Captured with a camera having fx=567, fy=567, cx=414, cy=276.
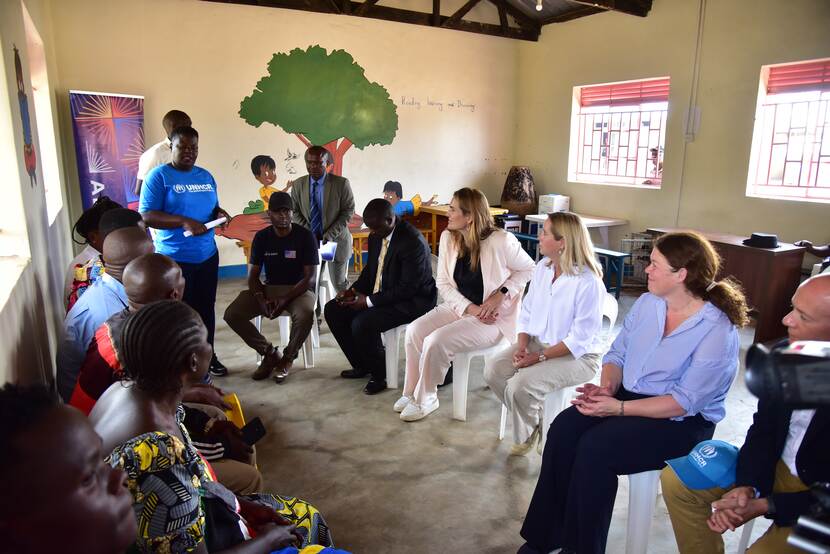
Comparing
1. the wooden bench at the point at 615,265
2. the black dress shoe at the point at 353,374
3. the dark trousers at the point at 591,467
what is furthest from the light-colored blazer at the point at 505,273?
the wooden bench at the point at 615,265

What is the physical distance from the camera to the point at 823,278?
1519 mm

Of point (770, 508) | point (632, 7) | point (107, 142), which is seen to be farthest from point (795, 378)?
point (632, 7)

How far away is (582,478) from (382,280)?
1.93 m

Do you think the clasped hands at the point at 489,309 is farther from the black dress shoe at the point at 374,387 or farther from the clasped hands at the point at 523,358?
the black dress shoe at the point at 374,387

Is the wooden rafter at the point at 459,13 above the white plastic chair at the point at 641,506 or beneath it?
above

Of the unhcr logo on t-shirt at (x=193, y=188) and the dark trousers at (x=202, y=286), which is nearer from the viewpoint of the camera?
the unhcr logo on t-shirt at (x=193, y=188)

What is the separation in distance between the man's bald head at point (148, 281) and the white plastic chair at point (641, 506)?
1.70 m

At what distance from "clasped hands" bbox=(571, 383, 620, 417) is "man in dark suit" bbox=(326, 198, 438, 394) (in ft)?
5.04

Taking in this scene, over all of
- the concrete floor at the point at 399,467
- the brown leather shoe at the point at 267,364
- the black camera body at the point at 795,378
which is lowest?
the concrete floor at the point at 399,467

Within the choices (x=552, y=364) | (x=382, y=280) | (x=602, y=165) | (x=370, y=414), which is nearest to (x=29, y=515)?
(x=552, y=364)

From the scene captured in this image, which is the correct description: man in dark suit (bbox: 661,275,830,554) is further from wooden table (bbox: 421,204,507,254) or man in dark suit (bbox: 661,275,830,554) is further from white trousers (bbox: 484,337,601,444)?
wooden table (bbox: 421,204,507,254)

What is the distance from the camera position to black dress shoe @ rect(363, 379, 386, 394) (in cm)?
345

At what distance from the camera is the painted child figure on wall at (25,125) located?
2791mm

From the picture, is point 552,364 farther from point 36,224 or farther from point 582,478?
point 36,224
